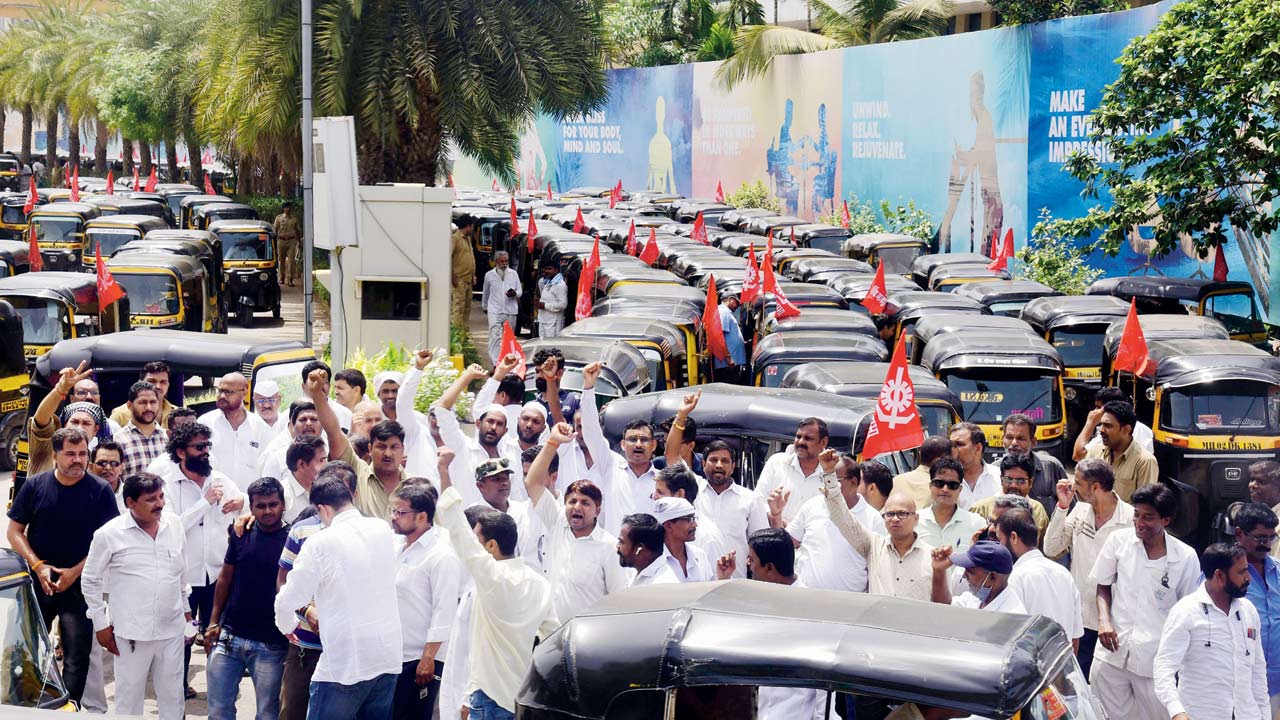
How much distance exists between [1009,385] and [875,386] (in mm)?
2456

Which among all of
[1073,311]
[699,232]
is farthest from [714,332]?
[699,232]

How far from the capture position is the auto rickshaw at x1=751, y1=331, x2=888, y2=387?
15461 mm

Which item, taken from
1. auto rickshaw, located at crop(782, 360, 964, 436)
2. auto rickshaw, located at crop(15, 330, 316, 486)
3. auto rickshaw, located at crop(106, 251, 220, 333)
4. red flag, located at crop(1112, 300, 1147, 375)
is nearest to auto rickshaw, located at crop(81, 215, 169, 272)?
auto rickshaw, located at crop(106, 251, 220, 333)

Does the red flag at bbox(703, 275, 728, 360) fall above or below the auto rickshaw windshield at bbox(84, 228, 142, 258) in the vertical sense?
below

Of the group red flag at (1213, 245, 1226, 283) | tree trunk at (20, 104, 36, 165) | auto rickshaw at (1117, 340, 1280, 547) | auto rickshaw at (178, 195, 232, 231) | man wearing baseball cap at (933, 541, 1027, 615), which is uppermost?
tree trunk at (20, 104, 36, 165)

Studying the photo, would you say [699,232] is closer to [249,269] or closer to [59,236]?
[249,269]

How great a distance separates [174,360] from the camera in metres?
14.3

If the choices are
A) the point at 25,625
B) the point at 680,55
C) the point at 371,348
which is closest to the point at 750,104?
the point at 680,55

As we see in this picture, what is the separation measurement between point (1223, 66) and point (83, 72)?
50.5 m

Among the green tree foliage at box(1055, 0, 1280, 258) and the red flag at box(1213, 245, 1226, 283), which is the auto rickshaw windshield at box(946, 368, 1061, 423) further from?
the red flag at box(1213, 245, 1226, 283)

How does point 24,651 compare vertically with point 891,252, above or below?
below

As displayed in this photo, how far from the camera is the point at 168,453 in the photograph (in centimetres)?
903

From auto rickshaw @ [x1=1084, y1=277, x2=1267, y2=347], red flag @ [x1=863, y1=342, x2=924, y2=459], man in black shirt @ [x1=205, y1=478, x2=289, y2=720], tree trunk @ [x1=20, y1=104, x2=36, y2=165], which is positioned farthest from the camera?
tree trunk @ [x1=20, y1=104, x2=36, y2=165]

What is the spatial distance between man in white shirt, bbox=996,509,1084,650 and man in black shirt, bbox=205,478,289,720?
350cm
